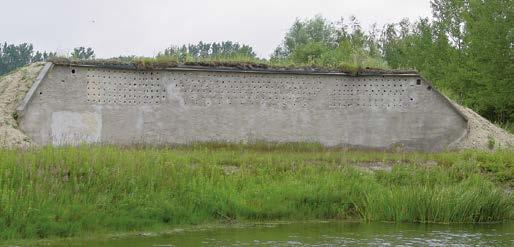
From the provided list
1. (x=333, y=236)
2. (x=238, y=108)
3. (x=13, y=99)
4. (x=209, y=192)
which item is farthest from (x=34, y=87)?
(x=333, y=236)

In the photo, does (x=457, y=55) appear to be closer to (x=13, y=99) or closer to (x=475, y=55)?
(x=475, y=55)

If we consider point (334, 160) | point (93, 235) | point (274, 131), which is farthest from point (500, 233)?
point (274, 131)

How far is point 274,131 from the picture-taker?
80.1ft

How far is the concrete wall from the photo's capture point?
74.4ft

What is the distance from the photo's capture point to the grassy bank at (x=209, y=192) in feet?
41.8

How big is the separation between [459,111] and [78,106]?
1319 cm

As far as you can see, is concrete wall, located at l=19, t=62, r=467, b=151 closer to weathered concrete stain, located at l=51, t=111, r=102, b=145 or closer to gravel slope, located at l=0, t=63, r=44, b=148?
weathered concrete stain, located at l=51, t=111, r=102, b=145

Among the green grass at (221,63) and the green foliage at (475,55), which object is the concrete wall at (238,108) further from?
the green foliage at (475,55)

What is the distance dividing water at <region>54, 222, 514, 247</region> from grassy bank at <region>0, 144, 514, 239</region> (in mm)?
671

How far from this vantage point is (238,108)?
955 inches

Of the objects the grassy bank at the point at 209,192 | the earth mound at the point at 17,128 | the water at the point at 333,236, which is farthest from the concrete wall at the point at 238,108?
the water at the point at 333,236

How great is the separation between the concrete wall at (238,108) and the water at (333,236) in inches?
396

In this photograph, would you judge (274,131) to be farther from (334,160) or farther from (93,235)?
(93,235)

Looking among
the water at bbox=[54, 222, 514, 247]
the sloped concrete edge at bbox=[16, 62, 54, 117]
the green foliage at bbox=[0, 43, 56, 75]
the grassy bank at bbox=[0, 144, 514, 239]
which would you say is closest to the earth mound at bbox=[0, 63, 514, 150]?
the sloped concrete edge at bbox=[16, 62, 54, 117]
